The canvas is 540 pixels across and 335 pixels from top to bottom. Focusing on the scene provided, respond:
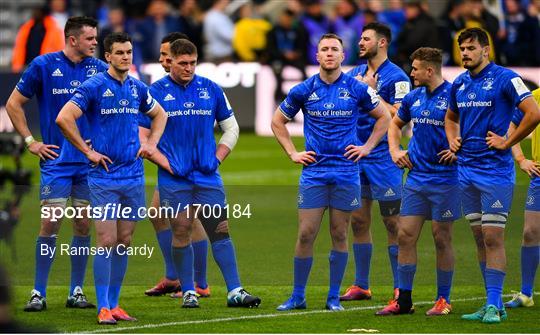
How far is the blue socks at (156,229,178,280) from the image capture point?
12.3 m

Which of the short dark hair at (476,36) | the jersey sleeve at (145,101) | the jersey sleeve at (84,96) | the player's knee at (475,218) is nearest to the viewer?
the short dark hair at (476,36)

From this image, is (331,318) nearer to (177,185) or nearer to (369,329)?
(369,329)

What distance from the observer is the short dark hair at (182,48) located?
1141cm

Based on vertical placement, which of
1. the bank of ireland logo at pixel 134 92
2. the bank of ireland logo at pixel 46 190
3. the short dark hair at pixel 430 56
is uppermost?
the short dark hair at pixel 430 56

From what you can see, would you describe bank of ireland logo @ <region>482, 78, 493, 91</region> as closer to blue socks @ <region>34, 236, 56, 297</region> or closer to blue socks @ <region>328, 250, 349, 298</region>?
blue socks @ <region>328, 250, 349, 298</region>

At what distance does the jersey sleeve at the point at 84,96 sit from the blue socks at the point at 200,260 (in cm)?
186

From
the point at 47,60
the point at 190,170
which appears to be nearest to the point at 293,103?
the point at 190,170

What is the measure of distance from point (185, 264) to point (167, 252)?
0.91 m

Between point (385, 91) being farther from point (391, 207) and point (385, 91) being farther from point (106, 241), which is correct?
point (106, 241)

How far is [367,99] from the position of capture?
11.4 metres

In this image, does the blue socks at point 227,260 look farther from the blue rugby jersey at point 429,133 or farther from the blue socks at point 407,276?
the blue rugby jersey at point 429,133

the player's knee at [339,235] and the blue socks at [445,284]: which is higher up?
the player's knee at [339,235]

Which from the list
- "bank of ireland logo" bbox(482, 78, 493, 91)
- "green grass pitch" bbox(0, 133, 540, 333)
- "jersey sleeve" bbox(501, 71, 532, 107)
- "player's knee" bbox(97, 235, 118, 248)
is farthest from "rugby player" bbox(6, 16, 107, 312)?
"jersey sleeve" bbox(501, 71, 532, 107)

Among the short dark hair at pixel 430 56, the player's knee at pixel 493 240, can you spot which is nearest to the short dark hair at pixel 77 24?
the short dark hair at pixel 430 56
